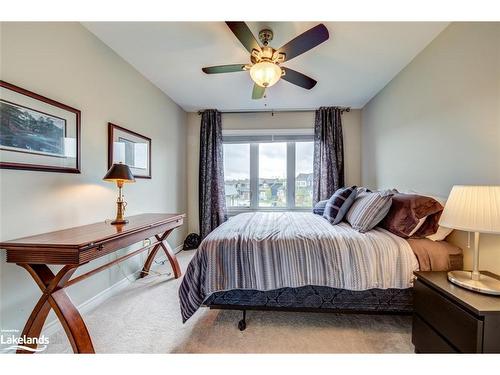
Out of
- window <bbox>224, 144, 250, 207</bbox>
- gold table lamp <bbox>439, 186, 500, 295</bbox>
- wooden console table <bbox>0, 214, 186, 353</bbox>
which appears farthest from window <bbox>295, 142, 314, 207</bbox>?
wooden console table <bbox>0, 214, 186, 353</bbox>

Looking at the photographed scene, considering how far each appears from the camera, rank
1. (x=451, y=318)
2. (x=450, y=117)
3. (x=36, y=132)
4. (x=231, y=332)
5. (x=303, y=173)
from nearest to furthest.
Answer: (x=451, y=318)
(x=36, y=132)
(x=231, y=332)
(x=450, y=117)
(x=303, y=173)

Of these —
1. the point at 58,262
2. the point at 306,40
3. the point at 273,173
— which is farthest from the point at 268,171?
the point at 58,262

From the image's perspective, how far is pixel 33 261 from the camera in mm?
1235

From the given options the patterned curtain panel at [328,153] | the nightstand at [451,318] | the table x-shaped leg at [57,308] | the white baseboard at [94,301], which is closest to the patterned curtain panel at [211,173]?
the white baseboard at [94,301]

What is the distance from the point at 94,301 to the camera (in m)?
2.01

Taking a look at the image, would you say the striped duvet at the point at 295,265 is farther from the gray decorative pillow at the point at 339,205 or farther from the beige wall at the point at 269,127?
the beige wall at the point at 269,127

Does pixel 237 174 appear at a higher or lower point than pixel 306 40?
lower

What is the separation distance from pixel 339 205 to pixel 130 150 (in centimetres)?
240

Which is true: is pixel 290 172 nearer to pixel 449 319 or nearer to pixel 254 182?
pixel 254 182

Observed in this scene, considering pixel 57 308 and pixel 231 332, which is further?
pixel 231 332

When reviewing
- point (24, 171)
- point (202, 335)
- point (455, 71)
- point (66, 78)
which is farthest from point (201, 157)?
point (455, 71)

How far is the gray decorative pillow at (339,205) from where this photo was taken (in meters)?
2.21

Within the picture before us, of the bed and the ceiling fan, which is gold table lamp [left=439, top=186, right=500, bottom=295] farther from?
the ceiling fan
